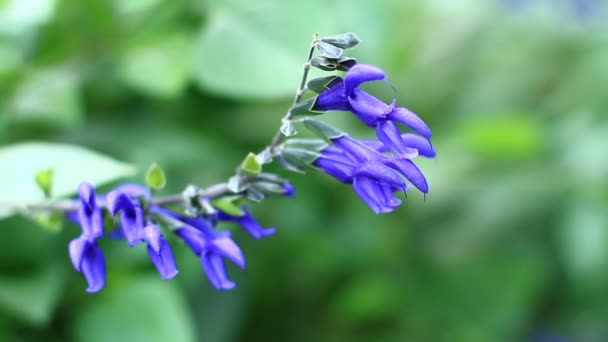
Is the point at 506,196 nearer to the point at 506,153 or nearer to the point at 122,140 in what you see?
the point at 506,153

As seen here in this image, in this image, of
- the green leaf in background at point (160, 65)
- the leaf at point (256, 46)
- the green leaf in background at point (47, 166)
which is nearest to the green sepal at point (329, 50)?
the green leaf in background at point (47, 166)

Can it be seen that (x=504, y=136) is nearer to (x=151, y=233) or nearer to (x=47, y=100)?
(x=47, y=100)

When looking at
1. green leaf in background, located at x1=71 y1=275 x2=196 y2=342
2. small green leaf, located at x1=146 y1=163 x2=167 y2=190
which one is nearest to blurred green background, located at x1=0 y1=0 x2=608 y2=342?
green leaf in background, located at x1=71 y1=275 x2=196 y2=342

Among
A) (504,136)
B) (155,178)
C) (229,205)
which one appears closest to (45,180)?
(155,178)

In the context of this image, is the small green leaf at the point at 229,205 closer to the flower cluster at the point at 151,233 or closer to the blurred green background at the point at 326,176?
the flower cluster at the point at 151,233

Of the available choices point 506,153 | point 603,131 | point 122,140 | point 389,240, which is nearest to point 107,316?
point 122,140

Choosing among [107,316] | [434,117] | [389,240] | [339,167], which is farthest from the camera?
[434,117]
